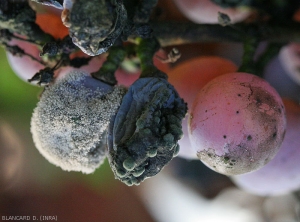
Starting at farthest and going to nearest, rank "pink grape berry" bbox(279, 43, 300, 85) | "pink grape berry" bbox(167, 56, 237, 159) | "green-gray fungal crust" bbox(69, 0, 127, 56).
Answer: "pink grape berry" bbox(279, 43, 300, 85) < "pink grape berry" bbox(167, 56, 237, 159) < "green-gray fungal crust" bbox(69, 0, 127, 56)

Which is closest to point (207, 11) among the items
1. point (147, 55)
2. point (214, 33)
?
point (214, 33)

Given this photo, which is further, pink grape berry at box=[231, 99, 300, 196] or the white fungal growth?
pink grape berry at box=[231, 99, 300, 196]

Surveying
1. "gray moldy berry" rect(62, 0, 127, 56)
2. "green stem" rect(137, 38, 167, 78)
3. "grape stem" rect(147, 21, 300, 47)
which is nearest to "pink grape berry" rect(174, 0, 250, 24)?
"grape stem" rect(147, 21, 300, 47)

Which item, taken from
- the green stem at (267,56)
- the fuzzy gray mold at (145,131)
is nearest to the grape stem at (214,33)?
the green stem at (267,56)

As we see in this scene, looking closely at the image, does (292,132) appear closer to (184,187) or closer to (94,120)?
(94,120)

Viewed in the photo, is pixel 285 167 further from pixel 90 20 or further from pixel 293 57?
pixel 90 20

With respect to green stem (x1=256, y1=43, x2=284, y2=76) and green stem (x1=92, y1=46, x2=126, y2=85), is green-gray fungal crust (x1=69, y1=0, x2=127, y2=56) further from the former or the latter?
green stem (x1=256, y1=43, x2=284, y2=76)
